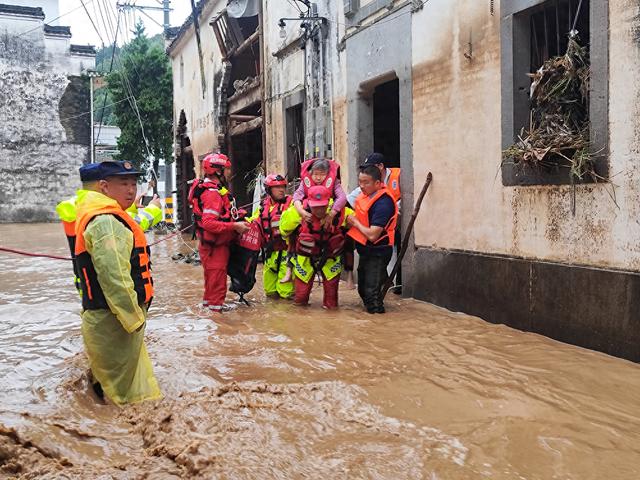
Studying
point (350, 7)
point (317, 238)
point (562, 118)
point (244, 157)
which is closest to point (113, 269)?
point (317, 238)

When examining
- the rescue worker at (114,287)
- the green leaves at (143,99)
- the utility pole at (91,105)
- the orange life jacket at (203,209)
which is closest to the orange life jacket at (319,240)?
the orange life jacket at (203,209)

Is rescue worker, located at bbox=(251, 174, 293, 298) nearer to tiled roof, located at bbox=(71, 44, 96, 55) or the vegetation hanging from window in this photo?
the vegetation hanging from window

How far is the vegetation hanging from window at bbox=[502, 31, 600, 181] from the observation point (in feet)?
16.7

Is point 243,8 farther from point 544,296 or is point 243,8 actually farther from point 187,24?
point 544,296

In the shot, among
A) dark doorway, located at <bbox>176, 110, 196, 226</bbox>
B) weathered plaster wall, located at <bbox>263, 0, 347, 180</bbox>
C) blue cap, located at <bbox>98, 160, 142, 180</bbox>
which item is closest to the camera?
blue cap, located at <bbox>98, 160, 142, 180</bbox>

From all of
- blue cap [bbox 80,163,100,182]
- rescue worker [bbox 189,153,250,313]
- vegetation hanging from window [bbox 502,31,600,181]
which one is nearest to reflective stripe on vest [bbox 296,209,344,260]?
rescue worker [bbox 189,153,250,313]

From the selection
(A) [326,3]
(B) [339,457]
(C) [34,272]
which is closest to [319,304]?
(B) [339,457]

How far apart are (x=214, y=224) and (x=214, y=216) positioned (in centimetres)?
10

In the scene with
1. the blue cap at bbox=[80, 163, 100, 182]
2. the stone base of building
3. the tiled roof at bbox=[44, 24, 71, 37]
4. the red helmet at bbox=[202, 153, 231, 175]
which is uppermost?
the tiled roof at bbox=[44, 24, 71, 37]

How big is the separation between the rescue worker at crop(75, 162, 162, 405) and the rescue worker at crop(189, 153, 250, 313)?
8.39 ft

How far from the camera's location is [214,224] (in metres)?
6.59

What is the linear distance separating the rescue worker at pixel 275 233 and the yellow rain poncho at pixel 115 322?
3.40 m

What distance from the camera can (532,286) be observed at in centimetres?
570

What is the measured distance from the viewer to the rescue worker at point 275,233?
7316 millimetres
